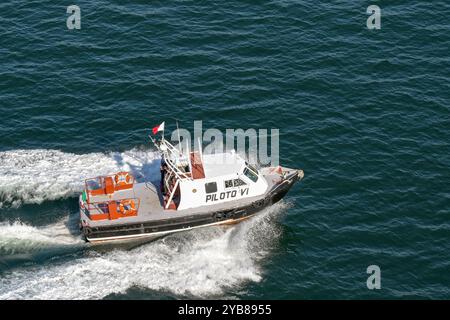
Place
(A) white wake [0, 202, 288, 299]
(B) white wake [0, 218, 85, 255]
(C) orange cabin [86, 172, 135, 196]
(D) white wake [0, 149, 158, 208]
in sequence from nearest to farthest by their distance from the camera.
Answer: (A) white wake [0, 202, 288, 299]
(B) white wake [0, 218, 85, 255]
(C) orange cabin [86, 172, 135, 196]
(D) white wake [0, 149, 158, 208]

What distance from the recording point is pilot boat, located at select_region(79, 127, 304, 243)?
53969mm

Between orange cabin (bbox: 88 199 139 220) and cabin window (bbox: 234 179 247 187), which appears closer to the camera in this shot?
orange cabin (bbox: 88 199 139 220)

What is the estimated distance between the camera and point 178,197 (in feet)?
182

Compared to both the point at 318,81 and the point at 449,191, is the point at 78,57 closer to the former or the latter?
the point at 318,81

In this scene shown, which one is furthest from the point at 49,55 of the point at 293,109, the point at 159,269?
the point at 159,269

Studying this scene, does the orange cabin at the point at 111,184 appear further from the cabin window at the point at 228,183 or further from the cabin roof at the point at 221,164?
the cabin window at the point at 228,183

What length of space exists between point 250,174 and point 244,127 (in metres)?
9.81

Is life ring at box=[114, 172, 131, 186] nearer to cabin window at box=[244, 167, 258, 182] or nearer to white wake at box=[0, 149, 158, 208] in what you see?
white wake at box=[0, 149, 158, 208]

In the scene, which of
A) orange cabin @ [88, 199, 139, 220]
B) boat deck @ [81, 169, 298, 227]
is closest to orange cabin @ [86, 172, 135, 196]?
boat deck @ [81, 169, 298, 227]

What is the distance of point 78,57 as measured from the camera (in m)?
72.0

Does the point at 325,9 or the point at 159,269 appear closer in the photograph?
the point at 159,269

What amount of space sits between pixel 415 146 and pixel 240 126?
Answer: 1429 cm

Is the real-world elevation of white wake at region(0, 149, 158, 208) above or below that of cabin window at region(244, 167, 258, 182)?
below
